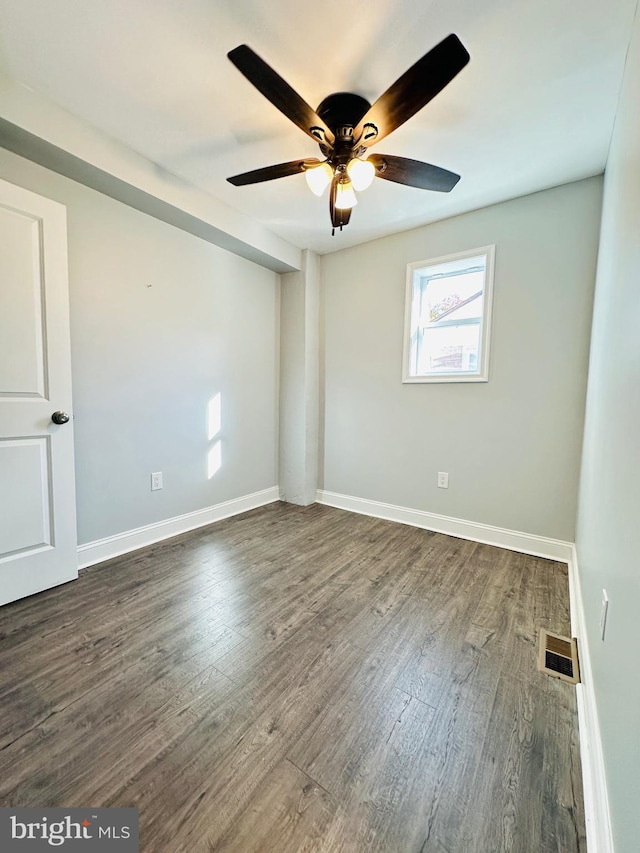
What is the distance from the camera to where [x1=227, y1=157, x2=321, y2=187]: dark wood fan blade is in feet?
5.15

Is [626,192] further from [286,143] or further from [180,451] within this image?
[180,451]

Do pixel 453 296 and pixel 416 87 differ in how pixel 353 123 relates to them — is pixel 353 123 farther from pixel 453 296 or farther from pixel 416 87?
pixel 453 296

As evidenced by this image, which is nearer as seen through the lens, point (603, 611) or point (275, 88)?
point (603, 611)

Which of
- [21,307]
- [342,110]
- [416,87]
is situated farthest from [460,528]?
[21,307]

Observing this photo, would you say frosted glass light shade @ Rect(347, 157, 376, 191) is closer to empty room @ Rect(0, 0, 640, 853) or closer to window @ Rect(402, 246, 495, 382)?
empty room @ Rect(0, 0, 640, 853)

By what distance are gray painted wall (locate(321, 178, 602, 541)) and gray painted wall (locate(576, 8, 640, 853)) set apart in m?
0.51

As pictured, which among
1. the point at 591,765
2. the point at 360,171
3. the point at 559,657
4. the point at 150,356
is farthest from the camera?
the point at 150,356

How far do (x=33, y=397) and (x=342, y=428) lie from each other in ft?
7.59

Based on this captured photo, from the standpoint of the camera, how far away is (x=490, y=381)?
2439 millimetres

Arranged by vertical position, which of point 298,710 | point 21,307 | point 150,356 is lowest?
point 298,710

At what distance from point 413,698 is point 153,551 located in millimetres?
1863

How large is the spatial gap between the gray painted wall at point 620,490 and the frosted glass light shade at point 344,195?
1081 mm

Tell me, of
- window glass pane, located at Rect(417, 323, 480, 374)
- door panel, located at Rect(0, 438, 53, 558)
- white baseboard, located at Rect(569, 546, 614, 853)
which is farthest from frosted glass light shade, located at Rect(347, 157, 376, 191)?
white baseboard, located at Rect(569, 546, 614, 853)

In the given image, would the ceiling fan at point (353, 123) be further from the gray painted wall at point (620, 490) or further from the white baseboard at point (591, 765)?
the white baseboard at point (591, 765)
